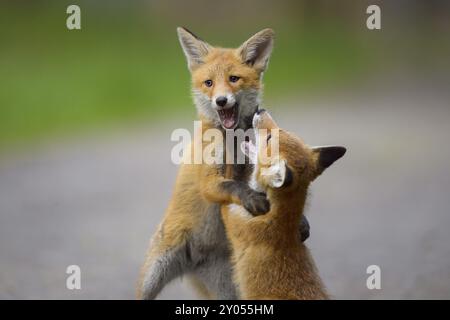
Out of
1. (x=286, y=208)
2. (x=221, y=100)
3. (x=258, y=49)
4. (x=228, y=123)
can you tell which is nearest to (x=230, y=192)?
(x=286, y=208)

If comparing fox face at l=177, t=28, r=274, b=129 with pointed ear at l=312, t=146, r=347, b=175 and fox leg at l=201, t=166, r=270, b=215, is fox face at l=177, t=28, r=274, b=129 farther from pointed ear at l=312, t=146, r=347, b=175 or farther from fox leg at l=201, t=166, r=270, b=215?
pointed ear at l=312, t=146, r=347, b=175

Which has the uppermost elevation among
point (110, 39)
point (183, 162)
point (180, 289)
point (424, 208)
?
point (110, 39)

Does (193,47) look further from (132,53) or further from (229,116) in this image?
(132,53)

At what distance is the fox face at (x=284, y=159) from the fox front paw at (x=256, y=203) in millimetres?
79

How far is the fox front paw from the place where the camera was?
17.3ft

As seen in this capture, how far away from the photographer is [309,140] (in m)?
11.5

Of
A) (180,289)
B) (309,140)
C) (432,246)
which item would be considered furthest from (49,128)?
(432,246)

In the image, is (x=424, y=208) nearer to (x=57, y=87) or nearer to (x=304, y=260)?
(x=304, y=260)

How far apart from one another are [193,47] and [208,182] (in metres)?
1.12

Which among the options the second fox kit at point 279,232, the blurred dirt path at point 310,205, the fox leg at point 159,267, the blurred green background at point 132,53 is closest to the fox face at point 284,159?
the second fox kit at point 279,232

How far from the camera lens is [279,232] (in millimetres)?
5312

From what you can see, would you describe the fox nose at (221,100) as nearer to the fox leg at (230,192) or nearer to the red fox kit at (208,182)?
the red fox kit at (208,182)

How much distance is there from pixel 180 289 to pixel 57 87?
6.32 m

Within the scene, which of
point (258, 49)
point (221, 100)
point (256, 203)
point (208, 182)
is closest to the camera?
point (256, 203)
